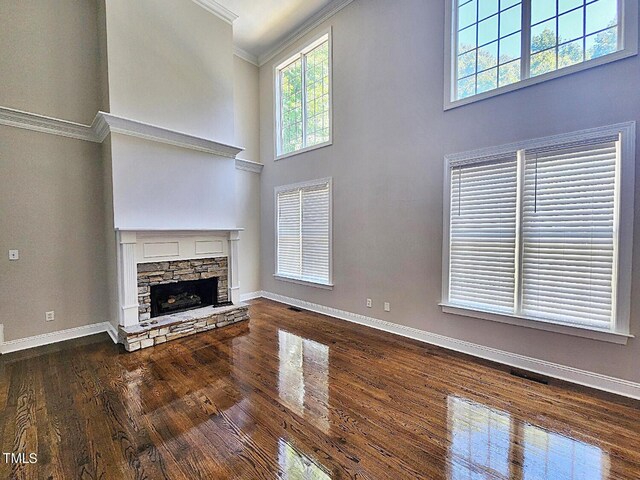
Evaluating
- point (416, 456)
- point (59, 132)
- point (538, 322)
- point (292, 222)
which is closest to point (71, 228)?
point (59, 132)

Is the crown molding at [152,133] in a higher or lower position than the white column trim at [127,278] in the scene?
higher

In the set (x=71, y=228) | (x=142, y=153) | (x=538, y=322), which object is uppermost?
(x=142, y=153)

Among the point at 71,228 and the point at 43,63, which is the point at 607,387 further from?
the point at 43,63

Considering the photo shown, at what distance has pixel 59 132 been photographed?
12.6 ft

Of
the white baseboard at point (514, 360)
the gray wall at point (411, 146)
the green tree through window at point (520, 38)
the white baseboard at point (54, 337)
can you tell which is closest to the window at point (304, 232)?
the gray wall at point (411, 146)

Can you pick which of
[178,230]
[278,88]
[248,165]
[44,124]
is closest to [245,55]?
[278,88]

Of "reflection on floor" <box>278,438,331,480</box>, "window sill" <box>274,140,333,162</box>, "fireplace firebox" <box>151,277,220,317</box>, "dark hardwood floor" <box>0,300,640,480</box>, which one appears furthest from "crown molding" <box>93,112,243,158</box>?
"reflection on floor" <box>278,438,331,480</box>

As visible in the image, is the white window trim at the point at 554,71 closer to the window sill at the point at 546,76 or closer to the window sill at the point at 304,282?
the window sill at the point at 546,76

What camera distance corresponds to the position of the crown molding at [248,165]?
5891 millimetres

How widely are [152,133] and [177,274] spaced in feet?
6.63

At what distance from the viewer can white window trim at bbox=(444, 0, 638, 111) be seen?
96.1 inches

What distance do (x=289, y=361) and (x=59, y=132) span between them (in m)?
4.18

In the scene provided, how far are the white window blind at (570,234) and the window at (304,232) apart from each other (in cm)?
283

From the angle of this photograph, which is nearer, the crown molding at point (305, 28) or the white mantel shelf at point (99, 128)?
the white mantel shelf at point (99, 128)
